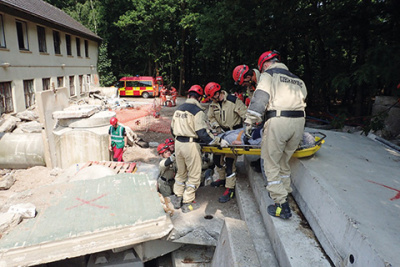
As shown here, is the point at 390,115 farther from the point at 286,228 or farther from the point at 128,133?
the point at 128,133

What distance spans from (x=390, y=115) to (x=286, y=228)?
18.0ft

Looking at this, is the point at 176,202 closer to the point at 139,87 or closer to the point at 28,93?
the point at 28,93

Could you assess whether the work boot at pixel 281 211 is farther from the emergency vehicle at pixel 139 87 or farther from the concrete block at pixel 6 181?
the emergency vehicle at pixel 139 87

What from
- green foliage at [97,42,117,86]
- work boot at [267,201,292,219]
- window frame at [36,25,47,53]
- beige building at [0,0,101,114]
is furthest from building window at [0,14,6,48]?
green foliage at [97,42,117,86]

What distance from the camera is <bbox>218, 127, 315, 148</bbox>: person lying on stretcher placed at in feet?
11.6

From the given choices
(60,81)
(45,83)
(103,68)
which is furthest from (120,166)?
(103,68)

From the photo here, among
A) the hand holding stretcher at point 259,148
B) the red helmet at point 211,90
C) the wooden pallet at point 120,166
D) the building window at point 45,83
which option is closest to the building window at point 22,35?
the building window at point 45,83

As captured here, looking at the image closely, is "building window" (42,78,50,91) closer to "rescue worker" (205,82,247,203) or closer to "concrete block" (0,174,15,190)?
"concrete block" (0,174,15,190)

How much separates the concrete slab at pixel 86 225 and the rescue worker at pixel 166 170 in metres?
0.62

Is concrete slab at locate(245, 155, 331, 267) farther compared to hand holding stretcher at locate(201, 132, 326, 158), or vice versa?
hand holding stretcher at locate(201, 132, 326, 158)

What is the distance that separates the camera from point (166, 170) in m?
5.03

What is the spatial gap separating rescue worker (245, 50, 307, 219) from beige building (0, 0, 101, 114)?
677 cm

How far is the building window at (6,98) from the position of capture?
445 inches

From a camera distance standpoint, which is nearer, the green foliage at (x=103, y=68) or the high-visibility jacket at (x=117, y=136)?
the high-visibility jacket at (x=117, y=136)
